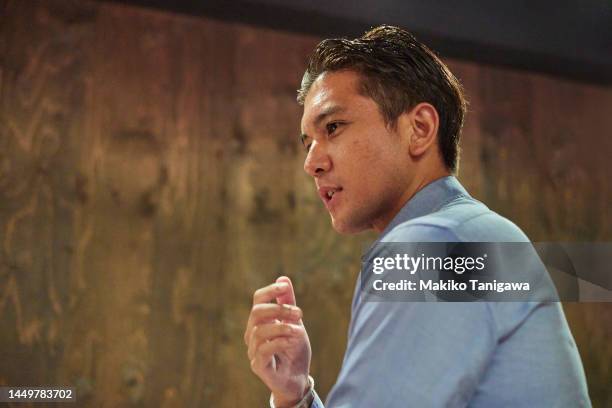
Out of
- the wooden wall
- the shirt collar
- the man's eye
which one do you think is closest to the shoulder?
the shirt collar

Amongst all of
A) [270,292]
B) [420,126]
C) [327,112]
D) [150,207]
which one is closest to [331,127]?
[327,112]

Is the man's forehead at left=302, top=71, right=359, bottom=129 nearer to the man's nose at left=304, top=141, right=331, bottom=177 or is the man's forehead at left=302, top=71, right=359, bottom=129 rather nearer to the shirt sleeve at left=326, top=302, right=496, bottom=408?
the man's nose at left=304, top=141, right=331, bottom=177

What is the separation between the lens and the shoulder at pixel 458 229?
0.86 m

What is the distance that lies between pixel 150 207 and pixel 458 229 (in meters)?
1.73

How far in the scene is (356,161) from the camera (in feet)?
3.77

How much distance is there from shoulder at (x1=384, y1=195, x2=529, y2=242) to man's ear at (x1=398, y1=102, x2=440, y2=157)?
0.26m

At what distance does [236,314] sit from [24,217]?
0.79 metres

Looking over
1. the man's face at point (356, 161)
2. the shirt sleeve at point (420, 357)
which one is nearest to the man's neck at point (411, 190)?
the man's face at point (356, 161)

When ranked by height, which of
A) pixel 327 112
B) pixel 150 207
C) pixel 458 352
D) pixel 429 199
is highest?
pixel 150 207

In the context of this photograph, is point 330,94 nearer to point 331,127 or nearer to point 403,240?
point 331,127

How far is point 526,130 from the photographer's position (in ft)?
9.96

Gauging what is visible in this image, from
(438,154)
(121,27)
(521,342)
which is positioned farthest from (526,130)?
(521,342)

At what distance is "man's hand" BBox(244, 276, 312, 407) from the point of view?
1.05 meters

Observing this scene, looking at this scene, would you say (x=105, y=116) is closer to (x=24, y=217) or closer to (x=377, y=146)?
(x=24, y=217)
